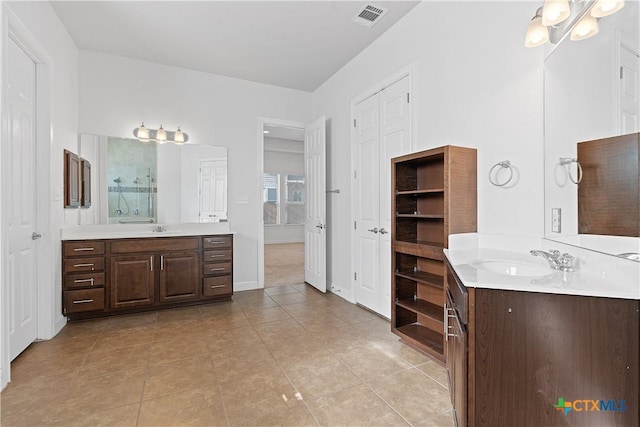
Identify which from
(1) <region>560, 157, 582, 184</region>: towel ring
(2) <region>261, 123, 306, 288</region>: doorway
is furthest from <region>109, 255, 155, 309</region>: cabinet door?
(2) <region>261, 123, 306, 288</region>: doorway

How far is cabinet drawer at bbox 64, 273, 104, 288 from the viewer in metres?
3.11

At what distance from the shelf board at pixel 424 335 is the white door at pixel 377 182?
17.8 inches

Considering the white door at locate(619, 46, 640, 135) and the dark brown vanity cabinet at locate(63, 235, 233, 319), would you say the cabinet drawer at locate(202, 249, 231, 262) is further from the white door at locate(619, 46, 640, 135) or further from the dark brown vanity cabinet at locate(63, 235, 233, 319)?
the white door at locate(619, 46, 640, 135)

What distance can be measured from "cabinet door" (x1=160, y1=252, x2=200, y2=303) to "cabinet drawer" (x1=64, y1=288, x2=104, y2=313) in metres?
0.58

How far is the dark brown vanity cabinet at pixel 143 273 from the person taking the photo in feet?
10.4

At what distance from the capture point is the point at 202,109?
4.28m

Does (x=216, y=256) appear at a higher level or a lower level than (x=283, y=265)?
higher

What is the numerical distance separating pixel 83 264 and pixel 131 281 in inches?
18.8

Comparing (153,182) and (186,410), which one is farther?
(153,182)

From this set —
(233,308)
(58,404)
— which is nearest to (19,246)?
(58,404)

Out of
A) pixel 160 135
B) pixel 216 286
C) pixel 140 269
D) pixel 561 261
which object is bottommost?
pixel 216 286

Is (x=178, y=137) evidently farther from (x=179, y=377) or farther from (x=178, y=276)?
(x=179, y=377)
